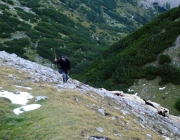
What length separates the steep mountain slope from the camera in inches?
2937

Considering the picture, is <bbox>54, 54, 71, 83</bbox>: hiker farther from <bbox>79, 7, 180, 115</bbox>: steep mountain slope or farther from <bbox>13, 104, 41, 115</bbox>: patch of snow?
<bbox>79, 7, 180, 115</bbox>: steep mountain slope

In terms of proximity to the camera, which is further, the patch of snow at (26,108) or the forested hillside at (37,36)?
the forested hillside at (37,36)

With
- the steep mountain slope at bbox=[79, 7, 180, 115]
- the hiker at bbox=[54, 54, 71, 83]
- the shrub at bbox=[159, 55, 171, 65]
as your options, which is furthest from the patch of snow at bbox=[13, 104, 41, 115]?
the shrub at bbox=[159, 55, 171, 65]

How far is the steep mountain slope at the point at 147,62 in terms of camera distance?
7460cm

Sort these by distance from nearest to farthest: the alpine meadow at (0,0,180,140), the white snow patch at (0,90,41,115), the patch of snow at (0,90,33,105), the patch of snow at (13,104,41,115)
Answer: the alpine meadow at (0,0,180,140), the patch of snow at (13,104,41,115), the white snow patch at (0,90,41,115), the patch of snow at (0,90,33,105)

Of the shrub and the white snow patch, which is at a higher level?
the shrub

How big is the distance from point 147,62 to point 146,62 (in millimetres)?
295

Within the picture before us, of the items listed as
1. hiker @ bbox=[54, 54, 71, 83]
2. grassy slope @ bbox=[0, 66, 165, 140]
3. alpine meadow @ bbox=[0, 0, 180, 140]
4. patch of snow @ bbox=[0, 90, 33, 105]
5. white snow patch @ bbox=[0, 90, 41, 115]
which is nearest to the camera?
grassy slope @ bbox=[0, 66, 165, 140]

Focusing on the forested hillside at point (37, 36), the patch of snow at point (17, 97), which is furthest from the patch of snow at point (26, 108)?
the forested hillside at point (37, 36)

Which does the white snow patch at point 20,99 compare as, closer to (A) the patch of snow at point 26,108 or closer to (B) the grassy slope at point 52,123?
(A) the patch of snow at point 26,108

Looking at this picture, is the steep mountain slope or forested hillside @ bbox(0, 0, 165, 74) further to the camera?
forested hillside @ bbox(0, 0, 165, 74)

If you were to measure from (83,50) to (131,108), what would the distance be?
126 metres

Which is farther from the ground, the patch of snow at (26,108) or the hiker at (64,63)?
the hiker at (64,63)

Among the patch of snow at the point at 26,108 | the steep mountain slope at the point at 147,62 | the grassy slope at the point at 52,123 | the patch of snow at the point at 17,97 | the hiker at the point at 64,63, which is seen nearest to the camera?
the grassy slope at the point at 52,123
